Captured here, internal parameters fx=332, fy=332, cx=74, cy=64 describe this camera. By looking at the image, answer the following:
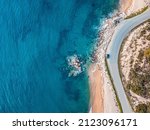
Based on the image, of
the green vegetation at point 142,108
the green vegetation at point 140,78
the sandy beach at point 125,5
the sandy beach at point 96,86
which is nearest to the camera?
the green vegetation at point 142,108

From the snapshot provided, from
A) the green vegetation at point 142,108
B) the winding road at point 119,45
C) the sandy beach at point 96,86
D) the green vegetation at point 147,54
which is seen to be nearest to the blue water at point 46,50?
the sandy beach at point 96,86

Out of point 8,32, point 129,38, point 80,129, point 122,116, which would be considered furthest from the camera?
point 8,32

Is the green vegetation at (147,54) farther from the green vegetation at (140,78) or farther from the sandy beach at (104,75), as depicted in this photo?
the sandy beach at (104,75)

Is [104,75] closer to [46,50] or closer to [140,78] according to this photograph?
[140,78]

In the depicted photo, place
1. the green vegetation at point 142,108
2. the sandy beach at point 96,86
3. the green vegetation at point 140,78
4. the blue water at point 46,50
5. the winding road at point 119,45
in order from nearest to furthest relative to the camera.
Answer: 1. the green vegetation at point 142,108
2. the green vegetation at point 140,78
3. the winding road at point 119,45
4. the sandy beach at point 96,86
5. the blue water at point 46,50

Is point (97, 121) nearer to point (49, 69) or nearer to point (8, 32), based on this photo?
point (49, 69)

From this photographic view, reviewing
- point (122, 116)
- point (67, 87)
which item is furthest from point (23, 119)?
point (67, 87)
